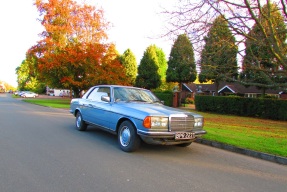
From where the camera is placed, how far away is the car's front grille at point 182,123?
5898 millimetres

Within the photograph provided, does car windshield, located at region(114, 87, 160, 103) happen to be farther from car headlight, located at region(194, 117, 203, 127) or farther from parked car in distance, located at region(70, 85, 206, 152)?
car headlight, located at region(194, 117, 203, 127)

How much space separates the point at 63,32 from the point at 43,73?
6691 millimetres

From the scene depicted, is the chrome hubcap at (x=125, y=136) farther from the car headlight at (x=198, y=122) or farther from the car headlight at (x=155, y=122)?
the car headlight at (x=198, y=122)

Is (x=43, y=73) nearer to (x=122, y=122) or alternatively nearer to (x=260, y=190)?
(x=122, y=122)

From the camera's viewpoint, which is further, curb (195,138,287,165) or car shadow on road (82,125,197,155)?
car shadow on road (82,125,197,155)

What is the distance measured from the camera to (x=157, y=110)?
6.13 meters

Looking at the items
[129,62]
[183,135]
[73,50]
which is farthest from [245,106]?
[129,62]

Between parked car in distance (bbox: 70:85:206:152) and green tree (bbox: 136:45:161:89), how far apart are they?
32.3 meters

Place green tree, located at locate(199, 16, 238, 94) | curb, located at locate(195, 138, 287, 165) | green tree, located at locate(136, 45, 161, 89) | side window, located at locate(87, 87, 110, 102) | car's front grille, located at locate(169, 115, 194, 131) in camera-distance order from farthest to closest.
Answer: green tree, located at locate(136, 45, 161, 89)
green tree, located at locate(199, 16, 238, 94)
side window, located at locate(87, 87, 110, 102)
curb, located at locate(195, 138, 287, 165)
car's front grille, located at locate(169, 115, 194, 131)

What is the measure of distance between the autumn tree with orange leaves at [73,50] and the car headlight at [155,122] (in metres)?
21.7

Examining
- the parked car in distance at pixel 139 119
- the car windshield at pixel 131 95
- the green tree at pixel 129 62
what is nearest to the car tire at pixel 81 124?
the parked car in distance at pixel 139 119

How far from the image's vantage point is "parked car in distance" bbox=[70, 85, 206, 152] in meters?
5.76

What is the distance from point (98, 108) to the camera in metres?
7.63

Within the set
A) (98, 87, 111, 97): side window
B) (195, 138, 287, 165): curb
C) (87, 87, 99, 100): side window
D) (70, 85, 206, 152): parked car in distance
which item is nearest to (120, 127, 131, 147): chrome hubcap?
(70, 85, 206, 152): parked car in distance
